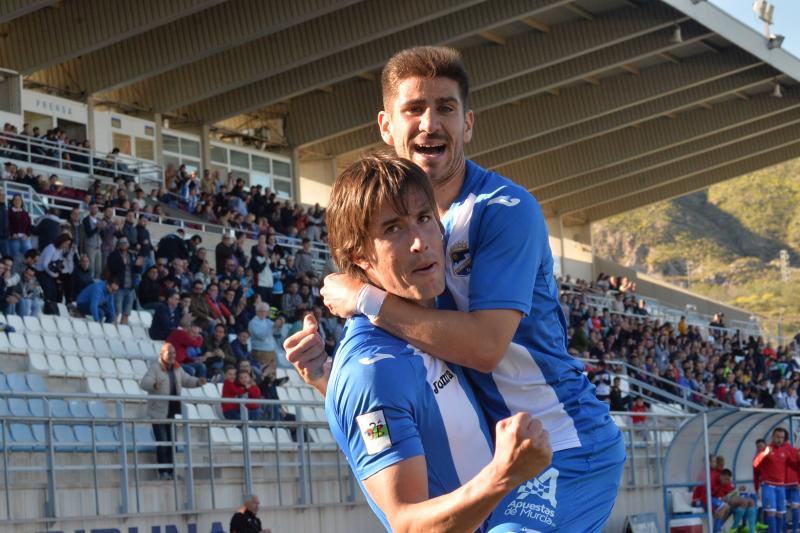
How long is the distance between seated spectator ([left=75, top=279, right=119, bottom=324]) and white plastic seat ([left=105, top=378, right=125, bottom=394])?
144cm

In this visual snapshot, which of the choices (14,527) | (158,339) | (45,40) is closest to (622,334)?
(45,40)

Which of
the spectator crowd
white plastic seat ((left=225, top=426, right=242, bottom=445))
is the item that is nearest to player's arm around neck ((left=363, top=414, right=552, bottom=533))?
white plastic seat ((left=225, top=426, right=242, bottom=445))

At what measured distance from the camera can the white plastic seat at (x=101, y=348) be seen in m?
15.5

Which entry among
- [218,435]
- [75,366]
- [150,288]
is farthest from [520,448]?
[150,288]

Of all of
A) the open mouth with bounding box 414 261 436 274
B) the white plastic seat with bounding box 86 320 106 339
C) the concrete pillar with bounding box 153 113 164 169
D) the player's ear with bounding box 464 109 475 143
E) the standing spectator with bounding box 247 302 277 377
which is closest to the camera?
the open mouth with bounding box 414 261 436 274

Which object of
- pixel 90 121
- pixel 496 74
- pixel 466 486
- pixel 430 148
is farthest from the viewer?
pixel 496 74

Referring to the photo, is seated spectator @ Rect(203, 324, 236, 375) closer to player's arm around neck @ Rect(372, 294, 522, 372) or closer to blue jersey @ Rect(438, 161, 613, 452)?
blue jersey @ Rect(438, 161, 613, 452)

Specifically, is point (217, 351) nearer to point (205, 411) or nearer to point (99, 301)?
point (205, 411)

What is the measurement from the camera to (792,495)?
61.0 feet

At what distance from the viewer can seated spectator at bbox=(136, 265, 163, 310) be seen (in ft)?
54.9

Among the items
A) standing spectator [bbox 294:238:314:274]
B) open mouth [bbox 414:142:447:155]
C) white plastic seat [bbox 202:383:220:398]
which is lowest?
open mouth [bbox 414:142:447:155]

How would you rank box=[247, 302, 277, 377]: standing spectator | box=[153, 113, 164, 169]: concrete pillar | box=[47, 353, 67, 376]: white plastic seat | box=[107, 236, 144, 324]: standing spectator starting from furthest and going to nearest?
box=[153, 113, 164, 169]: concrete pillar → box=[247, 302, 277, 377]: standing spectator → box=[107, 236, 144, 324]: standing spectator → box=[47, 353, 67, 376]: white plastic seat

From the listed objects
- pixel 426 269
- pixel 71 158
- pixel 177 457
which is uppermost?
pixel 71 158

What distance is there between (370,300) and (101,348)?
12.7m
